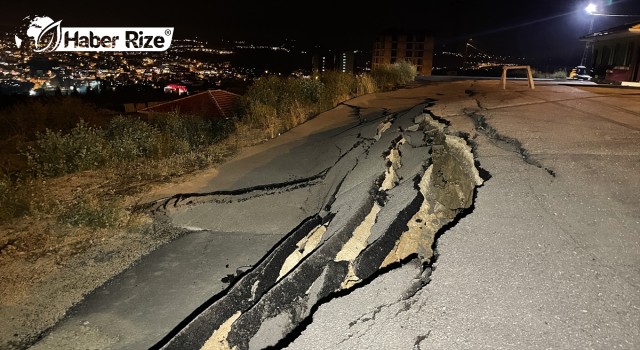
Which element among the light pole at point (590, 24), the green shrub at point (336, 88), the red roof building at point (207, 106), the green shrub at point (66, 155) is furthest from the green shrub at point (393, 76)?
the light pole at point (590, 24)

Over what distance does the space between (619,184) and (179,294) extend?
4.28m

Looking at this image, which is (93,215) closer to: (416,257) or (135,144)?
(135,144)

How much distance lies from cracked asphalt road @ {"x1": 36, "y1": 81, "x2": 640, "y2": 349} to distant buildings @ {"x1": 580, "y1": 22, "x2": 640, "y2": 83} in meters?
14.1

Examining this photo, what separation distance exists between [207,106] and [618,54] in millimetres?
20099

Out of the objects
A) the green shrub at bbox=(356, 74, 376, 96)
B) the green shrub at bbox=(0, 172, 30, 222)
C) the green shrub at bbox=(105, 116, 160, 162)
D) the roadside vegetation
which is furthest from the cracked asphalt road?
the green shrub at bbox=(356, 74, 376, 96)

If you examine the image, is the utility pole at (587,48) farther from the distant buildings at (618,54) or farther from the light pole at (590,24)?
the distant buildings at (618,54)

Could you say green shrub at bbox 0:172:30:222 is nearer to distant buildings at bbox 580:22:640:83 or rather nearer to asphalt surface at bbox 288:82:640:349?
asphalt surface at bbox 288:82:640:349

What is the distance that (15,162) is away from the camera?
38.4 ft

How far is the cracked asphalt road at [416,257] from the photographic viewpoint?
1.90 m

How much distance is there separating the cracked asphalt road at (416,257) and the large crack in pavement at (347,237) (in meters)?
0.02

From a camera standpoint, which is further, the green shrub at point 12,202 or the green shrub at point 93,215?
the green shrub at point 12,202

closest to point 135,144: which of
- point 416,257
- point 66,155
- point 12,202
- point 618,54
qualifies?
point 66,155

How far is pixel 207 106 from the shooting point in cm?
1444

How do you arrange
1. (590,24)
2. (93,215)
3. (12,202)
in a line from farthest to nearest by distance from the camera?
(590,24)
(12,202)
(93,215)
